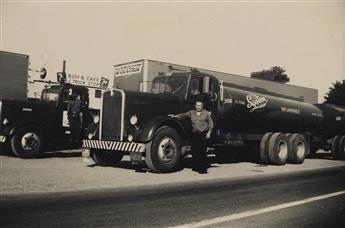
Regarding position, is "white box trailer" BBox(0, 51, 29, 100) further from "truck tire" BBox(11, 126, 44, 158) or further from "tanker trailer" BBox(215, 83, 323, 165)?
"tanker trailer" BBox(215, 83, 323, 165)

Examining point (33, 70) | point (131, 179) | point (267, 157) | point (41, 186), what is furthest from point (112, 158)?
point (33, 70)

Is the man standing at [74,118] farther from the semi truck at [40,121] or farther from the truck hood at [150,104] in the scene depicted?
the truck hood at [150,104]

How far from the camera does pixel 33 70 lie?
19344 millimetres

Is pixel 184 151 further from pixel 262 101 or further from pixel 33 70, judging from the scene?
pixel 33 70

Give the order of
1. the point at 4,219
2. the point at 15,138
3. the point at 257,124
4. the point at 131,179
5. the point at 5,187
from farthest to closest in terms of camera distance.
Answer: the point at 257,124, the point at 15,138, the point at 131,179, the point at 5,187, the point at 4,219

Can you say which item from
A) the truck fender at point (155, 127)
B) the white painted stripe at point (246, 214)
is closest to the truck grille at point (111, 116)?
the truck fender at point (155, 127)

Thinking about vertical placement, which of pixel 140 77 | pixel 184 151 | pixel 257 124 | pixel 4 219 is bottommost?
pixel 4 219

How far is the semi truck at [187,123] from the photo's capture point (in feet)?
33.9

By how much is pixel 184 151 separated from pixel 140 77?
3.56 metres

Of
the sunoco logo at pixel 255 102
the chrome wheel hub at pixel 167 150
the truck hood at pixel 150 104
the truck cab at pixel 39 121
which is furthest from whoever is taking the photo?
the sunoco logo at pixel 255 102

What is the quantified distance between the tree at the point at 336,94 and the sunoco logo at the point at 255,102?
39.4 meters

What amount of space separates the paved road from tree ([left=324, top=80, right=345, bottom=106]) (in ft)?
150

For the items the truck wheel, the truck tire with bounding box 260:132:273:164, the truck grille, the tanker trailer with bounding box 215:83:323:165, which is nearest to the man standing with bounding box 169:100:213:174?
the truck grille

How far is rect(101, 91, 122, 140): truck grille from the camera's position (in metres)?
10.9
